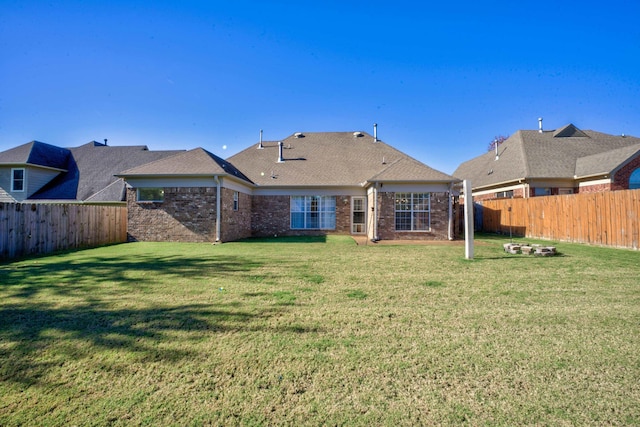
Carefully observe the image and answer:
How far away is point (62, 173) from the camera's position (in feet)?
70.5

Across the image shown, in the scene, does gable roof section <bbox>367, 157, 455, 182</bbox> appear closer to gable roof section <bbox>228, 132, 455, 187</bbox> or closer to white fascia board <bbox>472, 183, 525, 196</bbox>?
gable roof section <bbox>228, 132, 455, 187</bbox>

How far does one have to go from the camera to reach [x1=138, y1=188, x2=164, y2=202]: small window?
14.7 metres

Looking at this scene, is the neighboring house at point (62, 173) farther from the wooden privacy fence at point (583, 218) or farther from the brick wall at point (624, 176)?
the brick wall at point (624, 176)

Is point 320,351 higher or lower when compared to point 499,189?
lower

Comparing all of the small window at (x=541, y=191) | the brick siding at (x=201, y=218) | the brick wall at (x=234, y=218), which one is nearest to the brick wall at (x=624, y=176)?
the small window at (x=541, y=191)

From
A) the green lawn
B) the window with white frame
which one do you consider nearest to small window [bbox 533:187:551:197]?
the window with white frame

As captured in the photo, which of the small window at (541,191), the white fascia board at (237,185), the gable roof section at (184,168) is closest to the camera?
the gable roof section at (184,168)

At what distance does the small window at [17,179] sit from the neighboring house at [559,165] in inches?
1225

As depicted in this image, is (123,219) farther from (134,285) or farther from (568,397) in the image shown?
(568,397)

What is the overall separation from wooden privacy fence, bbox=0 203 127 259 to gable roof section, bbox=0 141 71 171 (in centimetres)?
1070

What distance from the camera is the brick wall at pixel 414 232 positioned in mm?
15234

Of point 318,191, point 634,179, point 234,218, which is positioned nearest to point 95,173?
point 234,218

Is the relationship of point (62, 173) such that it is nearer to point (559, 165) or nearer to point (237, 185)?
point (237, 185)

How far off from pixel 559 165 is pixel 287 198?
55.9ft
